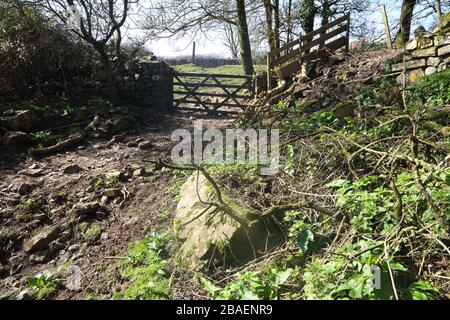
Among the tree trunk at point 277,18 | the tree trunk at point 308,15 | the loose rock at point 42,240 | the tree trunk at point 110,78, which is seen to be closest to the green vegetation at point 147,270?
the loose rock at point 42,240

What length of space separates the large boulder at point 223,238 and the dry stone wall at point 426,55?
456 centimetres

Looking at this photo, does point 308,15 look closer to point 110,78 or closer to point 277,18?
point 277,18

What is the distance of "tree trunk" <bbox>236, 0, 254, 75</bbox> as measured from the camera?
1210 centimetres

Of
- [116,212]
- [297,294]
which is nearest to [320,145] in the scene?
[297,294]

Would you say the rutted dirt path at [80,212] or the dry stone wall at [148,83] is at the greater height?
the dry stone wall at [148,83]

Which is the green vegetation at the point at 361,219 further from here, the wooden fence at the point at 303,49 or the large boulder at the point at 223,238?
the wooden fence at the point at 303,49

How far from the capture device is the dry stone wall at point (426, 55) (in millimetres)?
6055

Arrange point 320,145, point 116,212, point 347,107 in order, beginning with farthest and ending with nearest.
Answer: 1. point 347,107
2. point 116,212
3. point 320,145

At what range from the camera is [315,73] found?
358 inches

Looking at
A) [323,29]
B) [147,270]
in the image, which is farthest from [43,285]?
[323,29]

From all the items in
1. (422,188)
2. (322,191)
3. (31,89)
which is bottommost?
(322,191)

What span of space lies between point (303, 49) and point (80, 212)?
7.42 m

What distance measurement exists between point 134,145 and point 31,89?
399 cm

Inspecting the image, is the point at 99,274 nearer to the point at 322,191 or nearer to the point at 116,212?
the point at 116,212
